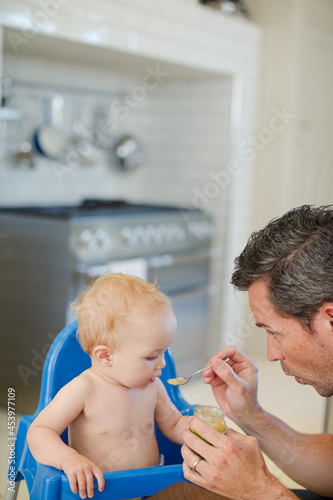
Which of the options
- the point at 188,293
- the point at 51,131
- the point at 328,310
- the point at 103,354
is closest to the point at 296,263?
the point at 328,310

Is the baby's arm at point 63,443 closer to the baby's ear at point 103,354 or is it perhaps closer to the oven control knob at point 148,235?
the baby's ear at point 103,354

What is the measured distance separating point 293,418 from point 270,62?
2.42 m

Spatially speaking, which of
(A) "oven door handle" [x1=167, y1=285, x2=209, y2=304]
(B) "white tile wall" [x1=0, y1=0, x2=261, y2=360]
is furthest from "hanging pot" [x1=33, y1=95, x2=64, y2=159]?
(A) "oven door handle" [x1=167, y1=285, x2=209, y2=304]

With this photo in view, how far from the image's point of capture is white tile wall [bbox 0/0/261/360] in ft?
11.3

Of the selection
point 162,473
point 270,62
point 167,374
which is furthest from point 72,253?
point 270,62

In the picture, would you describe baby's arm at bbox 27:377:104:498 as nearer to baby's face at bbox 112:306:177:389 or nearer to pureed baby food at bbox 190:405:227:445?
baby's face at bbox 112:306:177:389

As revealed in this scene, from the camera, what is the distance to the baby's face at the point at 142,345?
4.87ft

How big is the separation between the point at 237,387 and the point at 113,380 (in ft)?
1.09

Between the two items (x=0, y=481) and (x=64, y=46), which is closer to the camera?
(x=0, y=481)

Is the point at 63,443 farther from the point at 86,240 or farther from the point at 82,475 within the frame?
the point at 86,240

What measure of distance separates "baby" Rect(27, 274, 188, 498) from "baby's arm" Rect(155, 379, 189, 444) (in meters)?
0.08

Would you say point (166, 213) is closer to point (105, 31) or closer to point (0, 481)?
point (105, 31)

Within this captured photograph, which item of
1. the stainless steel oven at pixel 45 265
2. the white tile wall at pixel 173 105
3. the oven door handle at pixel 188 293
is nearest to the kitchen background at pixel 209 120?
the white tile wall at pixel 173 105

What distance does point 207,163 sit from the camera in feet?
14.1
